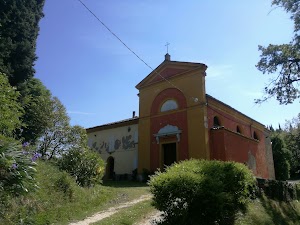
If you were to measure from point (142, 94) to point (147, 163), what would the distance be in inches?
234

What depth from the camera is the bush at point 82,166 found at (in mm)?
13562

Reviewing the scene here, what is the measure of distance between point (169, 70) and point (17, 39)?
11679 millimetres

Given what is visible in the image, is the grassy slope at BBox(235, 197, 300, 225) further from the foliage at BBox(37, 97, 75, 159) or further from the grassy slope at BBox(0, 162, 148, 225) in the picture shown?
the foliage at BBox(37, 97, 75, 159)

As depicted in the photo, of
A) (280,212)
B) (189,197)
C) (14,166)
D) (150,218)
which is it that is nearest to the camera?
(14,166)

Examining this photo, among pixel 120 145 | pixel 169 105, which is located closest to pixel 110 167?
pixel 120 145

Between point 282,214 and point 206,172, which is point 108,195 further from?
point 282,214

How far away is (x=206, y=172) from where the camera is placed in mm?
8656

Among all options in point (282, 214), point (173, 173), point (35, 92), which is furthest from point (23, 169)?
point (35, 92)

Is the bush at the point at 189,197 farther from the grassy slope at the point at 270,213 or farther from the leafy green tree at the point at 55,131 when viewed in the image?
the leafy green tree at the point at 55,131

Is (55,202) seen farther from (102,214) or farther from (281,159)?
(281,159)

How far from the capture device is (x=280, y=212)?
12383mm

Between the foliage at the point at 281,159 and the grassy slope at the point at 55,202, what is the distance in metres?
28.9

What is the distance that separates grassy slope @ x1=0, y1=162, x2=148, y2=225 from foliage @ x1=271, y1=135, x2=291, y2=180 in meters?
28.9

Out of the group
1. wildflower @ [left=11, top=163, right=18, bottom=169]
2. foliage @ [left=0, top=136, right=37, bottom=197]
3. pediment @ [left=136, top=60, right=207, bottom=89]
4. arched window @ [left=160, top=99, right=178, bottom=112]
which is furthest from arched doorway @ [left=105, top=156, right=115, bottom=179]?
wildflower @ [left=11, top=163, right=18, bottom=169]
